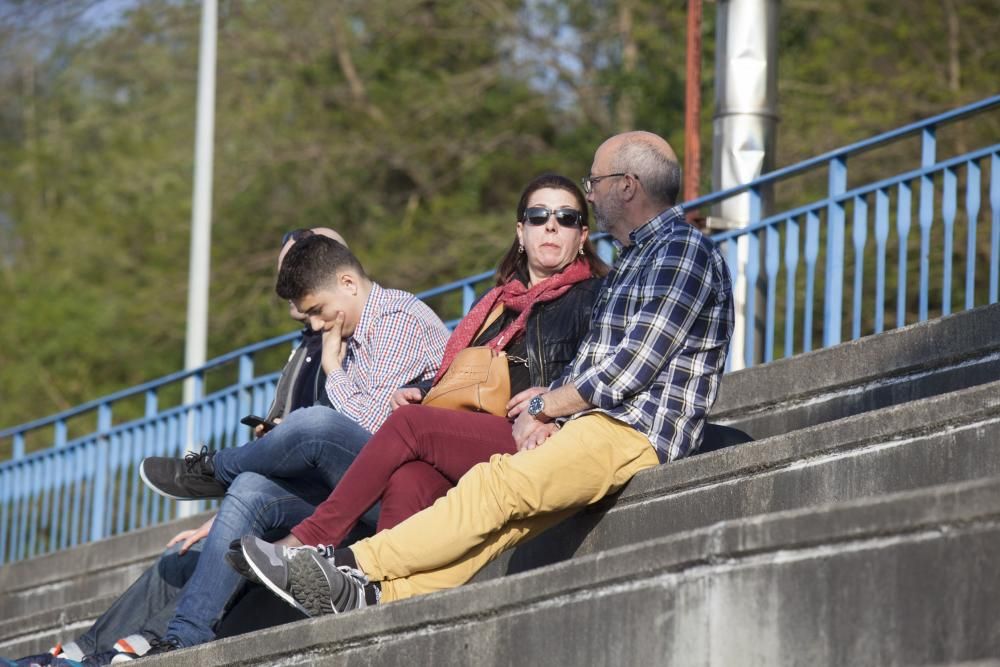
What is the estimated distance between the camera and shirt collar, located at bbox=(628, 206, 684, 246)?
5117mm

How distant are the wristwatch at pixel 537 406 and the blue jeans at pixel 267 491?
2.09 feet

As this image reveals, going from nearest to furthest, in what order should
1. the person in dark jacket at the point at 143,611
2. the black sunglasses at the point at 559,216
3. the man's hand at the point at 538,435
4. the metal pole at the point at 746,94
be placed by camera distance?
the man's hand at the point at 538,435, the person in dark jacket at the point at 143,611, the black sunglasses at the point at 559,216, the metal pole at the point at 746,94

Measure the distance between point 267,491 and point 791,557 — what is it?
238 centimetres

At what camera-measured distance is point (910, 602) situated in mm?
3246

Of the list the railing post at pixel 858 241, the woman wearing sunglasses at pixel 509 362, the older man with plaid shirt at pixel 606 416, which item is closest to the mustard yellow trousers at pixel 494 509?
the older man with plaid shirt at pixel 606 416

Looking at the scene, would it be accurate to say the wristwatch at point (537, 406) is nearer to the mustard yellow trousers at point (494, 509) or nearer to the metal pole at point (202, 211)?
the mustard yellow trousers at point (494, 509)

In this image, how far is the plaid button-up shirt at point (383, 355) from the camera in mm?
5656

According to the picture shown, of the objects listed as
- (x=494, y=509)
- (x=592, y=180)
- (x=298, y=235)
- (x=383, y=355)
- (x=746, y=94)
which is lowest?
(x=494, y=509)

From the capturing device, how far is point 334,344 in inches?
232

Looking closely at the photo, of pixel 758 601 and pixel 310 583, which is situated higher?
pixel 310 583

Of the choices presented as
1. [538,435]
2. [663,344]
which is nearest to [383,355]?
[538,435]

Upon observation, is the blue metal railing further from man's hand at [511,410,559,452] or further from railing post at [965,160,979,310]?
man's hand at [511,410,559,452]

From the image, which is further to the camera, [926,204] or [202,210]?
[202,210]

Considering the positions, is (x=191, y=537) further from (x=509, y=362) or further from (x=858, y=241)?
(x=858, y=241)
